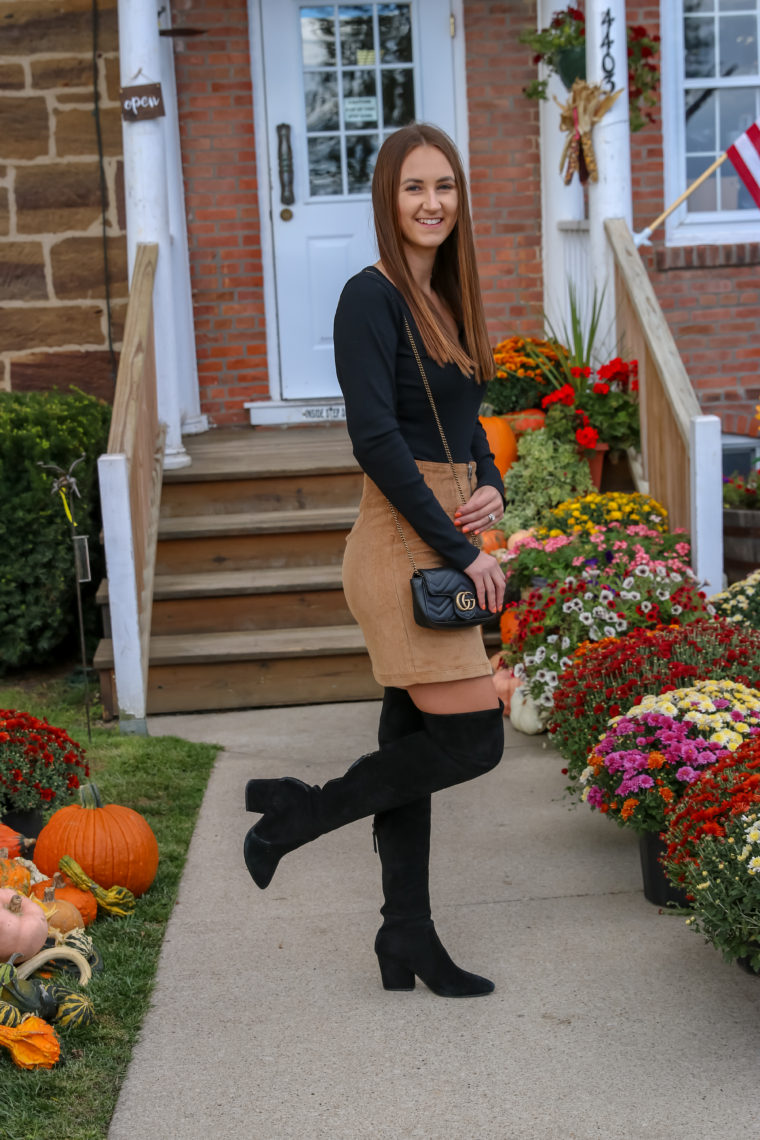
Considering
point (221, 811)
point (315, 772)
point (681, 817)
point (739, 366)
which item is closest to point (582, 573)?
point (315, 772)

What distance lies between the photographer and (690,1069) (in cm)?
251

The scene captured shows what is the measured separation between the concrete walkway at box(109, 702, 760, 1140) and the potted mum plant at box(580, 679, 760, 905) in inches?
9.4

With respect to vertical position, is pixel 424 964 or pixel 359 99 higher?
pixel 359 99

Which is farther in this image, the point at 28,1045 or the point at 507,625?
the point at 507,625

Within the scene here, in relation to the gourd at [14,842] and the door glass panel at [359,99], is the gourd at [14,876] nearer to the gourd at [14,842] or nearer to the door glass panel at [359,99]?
the gourd at [14,842]

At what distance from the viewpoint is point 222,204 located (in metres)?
7.43

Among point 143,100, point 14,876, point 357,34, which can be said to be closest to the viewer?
point 14,876

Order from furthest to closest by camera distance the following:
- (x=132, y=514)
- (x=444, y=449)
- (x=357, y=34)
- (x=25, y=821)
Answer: (x=357, y=34)
(x=132, y=514)
(x=25, y=821)
(x=444, y=449)

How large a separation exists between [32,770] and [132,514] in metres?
1.57

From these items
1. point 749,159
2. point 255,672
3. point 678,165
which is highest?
point 678,165

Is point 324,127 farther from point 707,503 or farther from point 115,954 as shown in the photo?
point 115,954

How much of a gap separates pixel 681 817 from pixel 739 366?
18.5 feet

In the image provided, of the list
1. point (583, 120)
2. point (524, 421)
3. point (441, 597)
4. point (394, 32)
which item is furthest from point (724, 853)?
point (394, 32)

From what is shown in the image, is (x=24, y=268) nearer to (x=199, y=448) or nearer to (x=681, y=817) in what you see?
(x=199, y=448)
